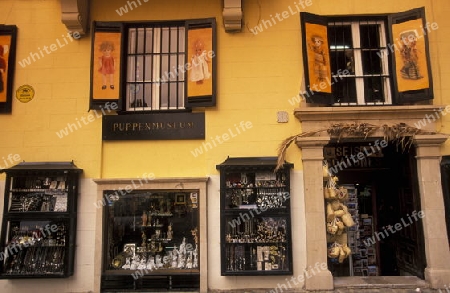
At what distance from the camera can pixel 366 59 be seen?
27.0 feet

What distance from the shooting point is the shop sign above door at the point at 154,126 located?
7770mm

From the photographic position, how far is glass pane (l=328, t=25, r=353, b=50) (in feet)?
27.0

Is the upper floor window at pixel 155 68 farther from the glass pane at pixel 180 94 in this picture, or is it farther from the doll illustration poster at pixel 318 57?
the doll illustration poster at pixel 318 57

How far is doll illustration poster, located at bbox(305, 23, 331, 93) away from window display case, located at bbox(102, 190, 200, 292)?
351cm

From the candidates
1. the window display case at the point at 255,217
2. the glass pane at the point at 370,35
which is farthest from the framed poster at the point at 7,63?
the glass pane at the point at 370,35

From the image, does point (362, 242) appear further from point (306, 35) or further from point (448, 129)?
point (306, 35)

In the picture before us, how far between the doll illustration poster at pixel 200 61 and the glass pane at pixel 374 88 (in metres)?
3.47

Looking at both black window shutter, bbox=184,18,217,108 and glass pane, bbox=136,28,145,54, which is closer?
black window shutter, bbox=184,18,217,108

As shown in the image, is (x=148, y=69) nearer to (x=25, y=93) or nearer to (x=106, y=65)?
(x=106, y=65)

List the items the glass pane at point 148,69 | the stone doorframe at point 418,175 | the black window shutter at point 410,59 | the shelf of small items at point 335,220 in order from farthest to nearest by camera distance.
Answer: the glass pane at point 148,69 < the black window shutter at point 410,59 < the shelf of small items at point 335,220 < the stone doorframe at point 418,175

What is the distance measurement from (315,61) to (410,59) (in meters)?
2.00

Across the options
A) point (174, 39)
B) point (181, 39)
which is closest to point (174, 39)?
point (174, 39)

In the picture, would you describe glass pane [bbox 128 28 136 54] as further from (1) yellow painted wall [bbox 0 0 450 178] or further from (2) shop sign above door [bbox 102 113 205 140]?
(2) shop sign above door [bbox 102 113 205 140]

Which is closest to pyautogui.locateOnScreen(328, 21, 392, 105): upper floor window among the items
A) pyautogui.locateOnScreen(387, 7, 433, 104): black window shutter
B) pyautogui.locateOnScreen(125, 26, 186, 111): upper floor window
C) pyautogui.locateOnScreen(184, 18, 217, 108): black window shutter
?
pyautogui.locateOnScreen(387, 7, 433, 104): black window shutter
